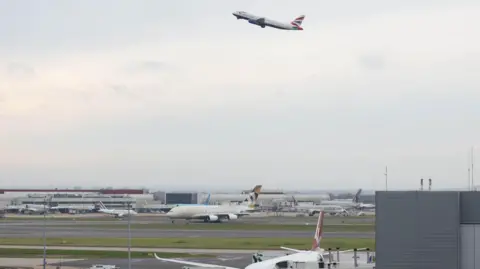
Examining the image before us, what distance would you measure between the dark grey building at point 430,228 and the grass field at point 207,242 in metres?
70.5

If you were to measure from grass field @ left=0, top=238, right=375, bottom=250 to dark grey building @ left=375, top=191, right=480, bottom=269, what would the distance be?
70.5 metres

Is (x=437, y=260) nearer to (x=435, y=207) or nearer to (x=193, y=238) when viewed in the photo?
(x=435, y=207)

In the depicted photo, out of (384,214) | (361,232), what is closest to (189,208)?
(361,232)

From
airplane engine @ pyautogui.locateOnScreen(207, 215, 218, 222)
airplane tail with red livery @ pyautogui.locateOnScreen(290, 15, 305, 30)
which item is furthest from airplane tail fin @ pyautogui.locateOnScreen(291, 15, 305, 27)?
airplane engine @ pyautogui.locateOnScreen(207, 215, 218, 222)

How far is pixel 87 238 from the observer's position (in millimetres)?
134000

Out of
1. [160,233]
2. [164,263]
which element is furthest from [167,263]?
[160,233]

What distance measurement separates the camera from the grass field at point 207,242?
115 m

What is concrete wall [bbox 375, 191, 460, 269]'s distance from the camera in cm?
3894

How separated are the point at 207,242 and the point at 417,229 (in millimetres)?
87242

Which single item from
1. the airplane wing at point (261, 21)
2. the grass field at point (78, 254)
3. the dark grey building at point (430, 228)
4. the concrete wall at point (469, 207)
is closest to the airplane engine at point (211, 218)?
the airplane wing at point (261, 21)

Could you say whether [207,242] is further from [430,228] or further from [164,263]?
[430,228]

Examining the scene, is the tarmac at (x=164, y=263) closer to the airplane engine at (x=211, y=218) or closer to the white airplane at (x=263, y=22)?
the white airplane at (x=263, y=22)

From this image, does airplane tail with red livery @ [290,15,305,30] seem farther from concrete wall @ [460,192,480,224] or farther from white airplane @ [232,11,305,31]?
concrete wall @ [460,192,480,224]

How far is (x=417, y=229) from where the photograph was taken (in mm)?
39281
